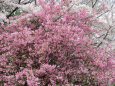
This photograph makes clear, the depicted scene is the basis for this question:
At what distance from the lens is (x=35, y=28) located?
8031 mm

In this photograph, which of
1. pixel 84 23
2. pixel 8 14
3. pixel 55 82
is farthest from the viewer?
pixel 8 14

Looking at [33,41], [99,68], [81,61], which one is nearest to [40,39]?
[33,41]

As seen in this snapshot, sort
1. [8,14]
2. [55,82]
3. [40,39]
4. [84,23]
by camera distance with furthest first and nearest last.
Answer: [8,14], [84,23], [40,39], [55,82]

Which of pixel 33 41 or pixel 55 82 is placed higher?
pixel 33 41

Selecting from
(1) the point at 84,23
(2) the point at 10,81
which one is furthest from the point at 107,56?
(2) the point at 10,81

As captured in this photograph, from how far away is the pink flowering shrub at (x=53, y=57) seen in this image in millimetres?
6613

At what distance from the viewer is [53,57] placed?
7.02 metres

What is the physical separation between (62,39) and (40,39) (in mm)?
606

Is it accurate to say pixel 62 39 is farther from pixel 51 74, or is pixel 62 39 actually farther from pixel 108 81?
pixel 108 81

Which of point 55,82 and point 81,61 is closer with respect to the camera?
point 55,82

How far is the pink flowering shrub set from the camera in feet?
21.7

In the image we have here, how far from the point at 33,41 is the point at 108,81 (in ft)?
7.48

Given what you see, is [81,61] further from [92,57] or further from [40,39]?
[40,39]

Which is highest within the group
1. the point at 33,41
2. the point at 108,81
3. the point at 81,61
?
the point at 33,41
